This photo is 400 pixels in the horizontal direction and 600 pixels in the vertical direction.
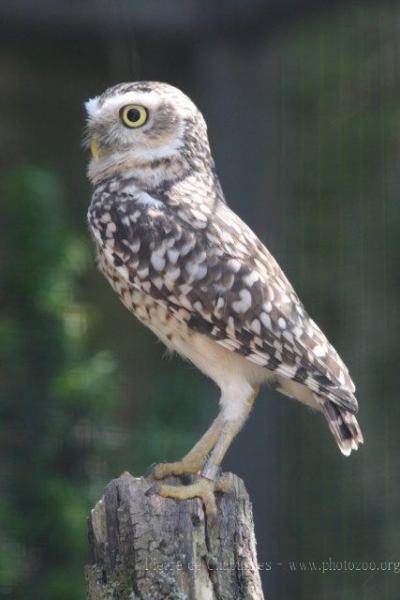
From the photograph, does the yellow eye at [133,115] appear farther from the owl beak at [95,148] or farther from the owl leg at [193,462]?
the owl leg at [193,462]

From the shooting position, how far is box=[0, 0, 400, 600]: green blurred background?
4.67m

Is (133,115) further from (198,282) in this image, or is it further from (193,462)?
(193,462)

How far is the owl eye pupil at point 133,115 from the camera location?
11.5ft

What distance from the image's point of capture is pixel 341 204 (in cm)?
477

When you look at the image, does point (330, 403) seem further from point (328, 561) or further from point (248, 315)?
point (328, 561)

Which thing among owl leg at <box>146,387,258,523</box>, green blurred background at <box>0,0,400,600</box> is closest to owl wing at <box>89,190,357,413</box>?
owl leg at <box>146,387,258,523</box>

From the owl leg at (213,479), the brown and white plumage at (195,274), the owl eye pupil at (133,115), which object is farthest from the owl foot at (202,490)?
the owl eye pupil at (133,115)

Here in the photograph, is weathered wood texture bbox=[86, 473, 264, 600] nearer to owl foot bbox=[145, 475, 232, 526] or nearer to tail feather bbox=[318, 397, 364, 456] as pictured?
owl foot bbox=[145, 475, 232, 526]

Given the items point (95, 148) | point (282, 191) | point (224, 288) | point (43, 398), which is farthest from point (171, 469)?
point (282, 191)

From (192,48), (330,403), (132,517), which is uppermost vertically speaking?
(192,48)

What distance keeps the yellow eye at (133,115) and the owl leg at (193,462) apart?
2.78ft

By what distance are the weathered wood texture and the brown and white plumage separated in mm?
487

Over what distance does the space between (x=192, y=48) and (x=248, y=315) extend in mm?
1913

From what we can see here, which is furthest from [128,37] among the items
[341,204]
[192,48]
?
[341,204]
